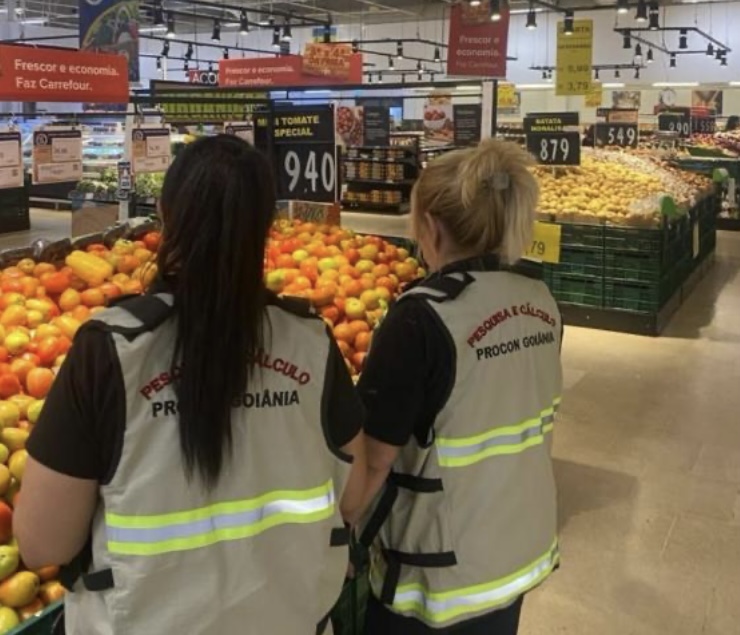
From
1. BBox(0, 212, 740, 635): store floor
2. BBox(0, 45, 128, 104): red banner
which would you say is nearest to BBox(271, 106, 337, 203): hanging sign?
BBox(0, 212, 740, 635): store floor

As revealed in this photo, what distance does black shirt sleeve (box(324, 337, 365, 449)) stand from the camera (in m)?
1.36

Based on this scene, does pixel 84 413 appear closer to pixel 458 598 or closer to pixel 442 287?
pixel 442 287

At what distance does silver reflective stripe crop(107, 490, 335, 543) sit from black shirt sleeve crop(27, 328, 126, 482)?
110 mm

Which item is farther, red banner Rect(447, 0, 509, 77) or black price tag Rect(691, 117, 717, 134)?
black price tag Rect(691, 117, 717, 134)

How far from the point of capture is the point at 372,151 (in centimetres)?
1541

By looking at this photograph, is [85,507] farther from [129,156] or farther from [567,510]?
[129,156]

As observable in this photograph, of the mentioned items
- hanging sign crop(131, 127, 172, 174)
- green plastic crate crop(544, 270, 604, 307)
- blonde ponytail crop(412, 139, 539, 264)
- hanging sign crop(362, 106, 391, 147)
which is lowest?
green plastic crate crop(544, 270, 604, 307)

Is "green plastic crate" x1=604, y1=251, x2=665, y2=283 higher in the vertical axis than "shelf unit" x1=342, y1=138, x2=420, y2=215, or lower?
lower

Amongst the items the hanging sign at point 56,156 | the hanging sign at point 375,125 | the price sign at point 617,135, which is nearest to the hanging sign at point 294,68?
the hanging sign at point 375,125

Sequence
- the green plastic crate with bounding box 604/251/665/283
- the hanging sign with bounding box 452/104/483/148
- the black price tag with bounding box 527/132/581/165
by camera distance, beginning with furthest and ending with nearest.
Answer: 1. the black price tag with bounding box 527/132/581/165
2. the green plastic crate with bounding box 604/251/665/283
3. the hanging sign with bounding box 452/104/483/148

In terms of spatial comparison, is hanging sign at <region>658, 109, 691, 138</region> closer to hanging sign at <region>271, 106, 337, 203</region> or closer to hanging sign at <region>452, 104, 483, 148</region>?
hanging sign at <region>452, 104, 483, 148</region>

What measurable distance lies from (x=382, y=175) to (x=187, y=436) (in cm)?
1447

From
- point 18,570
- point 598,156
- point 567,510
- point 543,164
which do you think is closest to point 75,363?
point 18,570

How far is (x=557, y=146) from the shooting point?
25.7 feet
